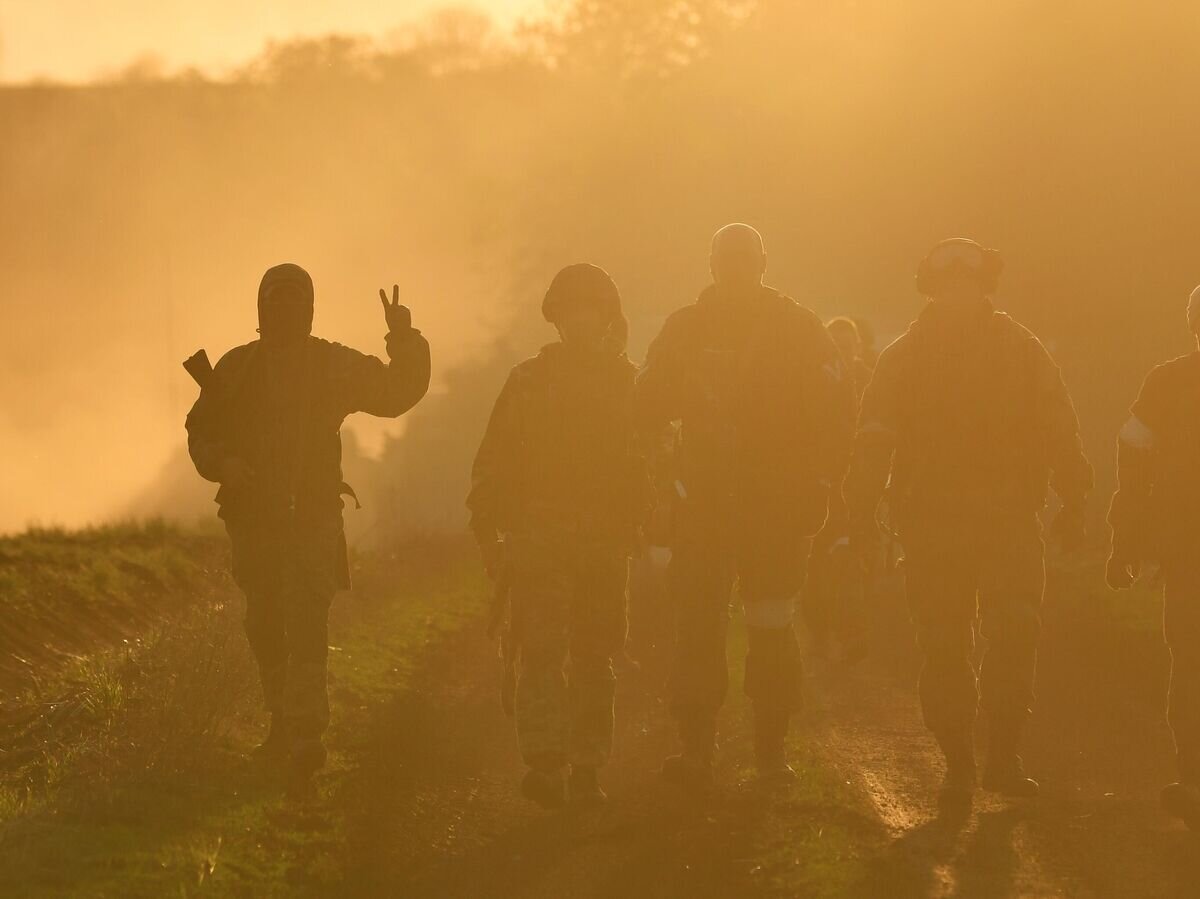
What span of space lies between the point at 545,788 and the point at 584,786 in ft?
0.70

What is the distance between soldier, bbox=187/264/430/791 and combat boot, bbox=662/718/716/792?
147 centimetres

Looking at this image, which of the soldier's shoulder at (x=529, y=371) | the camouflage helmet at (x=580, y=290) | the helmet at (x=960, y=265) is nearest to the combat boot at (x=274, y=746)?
the soldier's shoulder at (x=529, y=371)

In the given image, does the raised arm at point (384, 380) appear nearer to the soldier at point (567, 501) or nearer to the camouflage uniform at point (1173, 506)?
the soldier at point (567, 501)

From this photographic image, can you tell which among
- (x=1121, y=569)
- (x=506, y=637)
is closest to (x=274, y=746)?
(x=506, y=637)

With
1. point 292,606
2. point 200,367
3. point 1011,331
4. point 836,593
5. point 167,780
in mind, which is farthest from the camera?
point 836,593

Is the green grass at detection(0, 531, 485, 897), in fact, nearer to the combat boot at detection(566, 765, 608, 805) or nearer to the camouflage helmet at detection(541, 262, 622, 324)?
the combat boot at detection(566, 765, 608, 805)

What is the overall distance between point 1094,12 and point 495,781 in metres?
19.9

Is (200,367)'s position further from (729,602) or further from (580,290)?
(729,602)

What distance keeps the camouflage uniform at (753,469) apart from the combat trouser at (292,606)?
1475mm

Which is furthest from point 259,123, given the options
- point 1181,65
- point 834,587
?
point 834,587

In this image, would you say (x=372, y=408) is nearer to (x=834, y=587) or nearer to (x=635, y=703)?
(x=635, y=703)

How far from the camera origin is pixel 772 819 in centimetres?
725

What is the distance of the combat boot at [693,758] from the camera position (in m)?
7.96

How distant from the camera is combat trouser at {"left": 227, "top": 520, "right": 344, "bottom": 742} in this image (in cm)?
795
